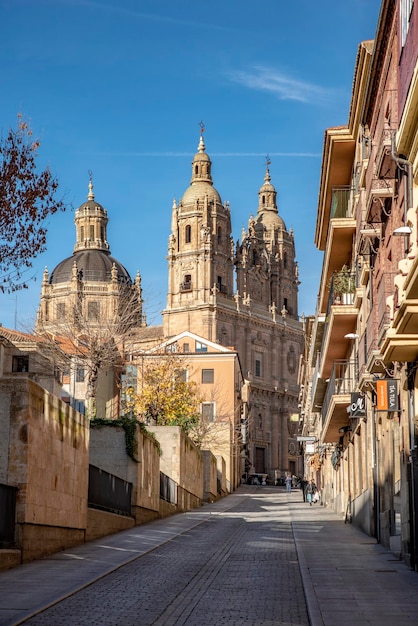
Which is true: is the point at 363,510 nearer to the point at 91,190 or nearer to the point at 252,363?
the point at 252,363

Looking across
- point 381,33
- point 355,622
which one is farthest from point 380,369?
point 355,622

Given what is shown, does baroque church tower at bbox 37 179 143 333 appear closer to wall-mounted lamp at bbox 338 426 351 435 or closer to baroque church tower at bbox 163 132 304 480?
baroque church tower at bbox 163 132 304 480

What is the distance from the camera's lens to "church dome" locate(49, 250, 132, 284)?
13325 cm

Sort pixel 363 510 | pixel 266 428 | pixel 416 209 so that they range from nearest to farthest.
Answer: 1. pixel 416 209
2. pixel 363 510
3. pixel 266 428

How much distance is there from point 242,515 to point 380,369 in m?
18.8

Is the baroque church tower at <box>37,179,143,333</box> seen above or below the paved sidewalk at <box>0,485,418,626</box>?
above

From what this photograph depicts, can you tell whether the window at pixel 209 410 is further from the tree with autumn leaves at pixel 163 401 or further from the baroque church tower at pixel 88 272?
the baroque church tower at pixel 88 272

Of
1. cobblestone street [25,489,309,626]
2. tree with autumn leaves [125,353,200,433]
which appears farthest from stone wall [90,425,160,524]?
tree with autumn leaves [125,353,200,433]

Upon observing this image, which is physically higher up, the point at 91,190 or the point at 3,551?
the point at 91,190

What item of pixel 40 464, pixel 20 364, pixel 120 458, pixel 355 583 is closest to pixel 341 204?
pixel 120 458

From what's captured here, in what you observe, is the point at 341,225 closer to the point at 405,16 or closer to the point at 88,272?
the point at 405,16

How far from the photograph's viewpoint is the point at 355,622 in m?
11.4

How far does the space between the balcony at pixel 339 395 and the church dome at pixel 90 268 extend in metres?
96.7

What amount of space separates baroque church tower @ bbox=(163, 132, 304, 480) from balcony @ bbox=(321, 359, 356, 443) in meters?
73.0
